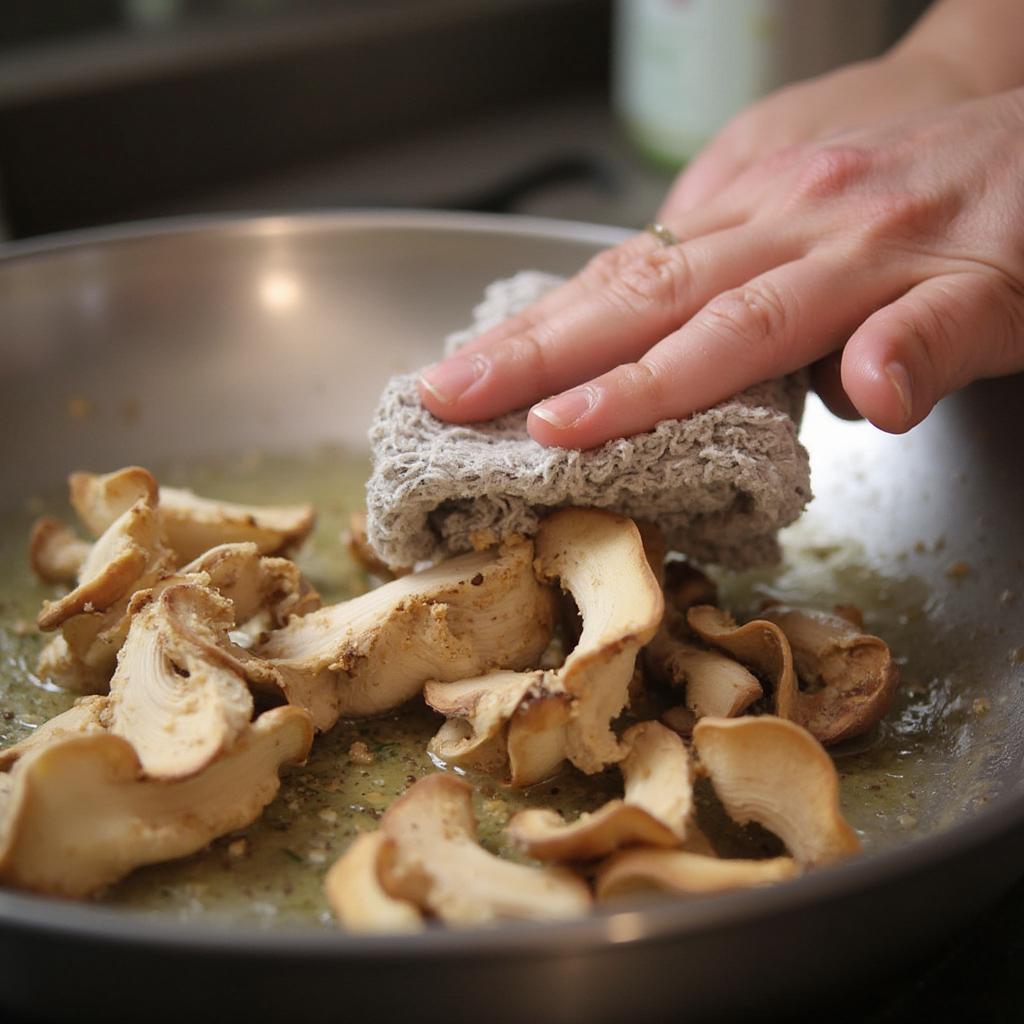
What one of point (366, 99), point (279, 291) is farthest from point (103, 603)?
point (366, 99)

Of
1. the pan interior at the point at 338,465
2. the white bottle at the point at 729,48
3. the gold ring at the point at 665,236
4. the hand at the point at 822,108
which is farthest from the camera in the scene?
the white bottle at the point at 729,48

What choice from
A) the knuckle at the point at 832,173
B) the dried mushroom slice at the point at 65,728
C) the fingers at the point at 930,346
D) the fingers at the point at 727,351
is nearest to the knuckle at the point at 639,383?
the fingers at the point at 727,351

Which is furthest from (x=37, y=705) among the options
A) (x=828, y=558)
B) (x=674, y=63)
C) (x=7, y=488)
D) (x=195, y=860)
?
(x=674, y=63)

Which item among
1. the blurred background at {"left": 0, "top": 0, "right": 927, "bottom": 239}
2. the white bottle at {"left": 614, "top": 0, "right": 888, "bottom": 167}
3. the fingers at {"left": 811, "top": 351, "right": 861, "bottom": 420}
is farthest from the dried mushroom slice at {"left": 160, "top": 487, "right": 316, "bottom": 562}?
the white bottle at {"left": 614, "top": 0, "right": 888, "bottom": 167}

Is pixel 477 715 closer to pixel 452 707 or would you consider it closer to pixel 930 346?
pixel 452 707

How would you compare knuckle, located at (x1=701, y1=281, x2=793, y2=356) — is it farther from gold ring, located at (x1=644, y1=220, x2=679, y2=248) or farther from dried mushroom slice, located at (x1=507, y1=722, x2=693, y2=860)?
dried mushroom slice, located at (x1=507, y1=722, x2=693, y2=860)

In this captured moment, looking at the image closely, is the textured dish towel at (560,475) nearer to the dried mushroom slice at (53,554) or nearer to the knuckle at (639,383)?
the knuckle at (639,383)

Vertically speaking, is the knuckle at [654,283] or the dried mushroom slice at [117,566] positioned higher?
the knuckle at [654,283]
